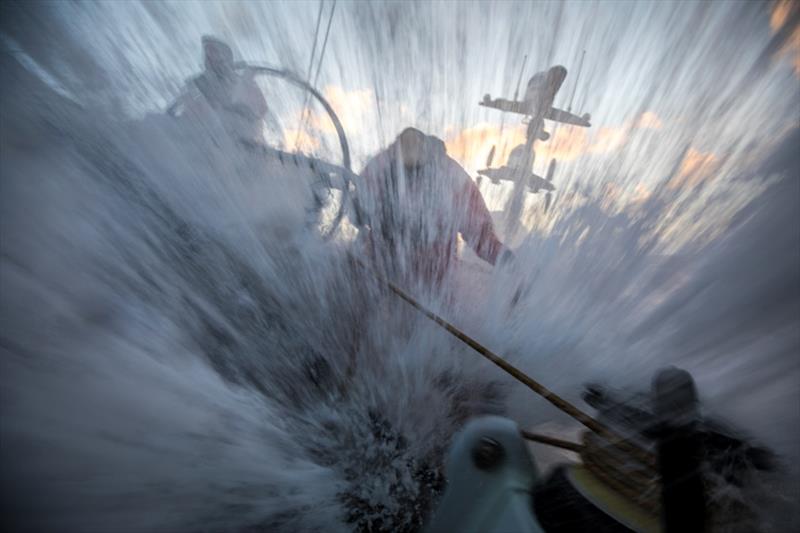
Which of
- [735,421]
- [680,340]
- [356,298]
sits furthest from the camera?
[356,298]

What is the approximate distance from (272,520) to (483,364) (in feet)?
2.65

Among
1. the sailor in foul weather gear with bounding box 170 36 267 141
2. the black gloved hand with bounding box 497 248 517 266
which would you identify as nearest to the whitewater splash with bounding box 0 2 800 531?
the black gloved hand with bounding box 497 248 517 266

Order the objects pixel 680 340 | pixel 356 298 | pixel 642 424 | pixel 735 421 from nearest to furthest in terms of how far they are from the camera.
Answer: pixel 642 424
pixel 735 421
pixel 680 340
pixel 356 298

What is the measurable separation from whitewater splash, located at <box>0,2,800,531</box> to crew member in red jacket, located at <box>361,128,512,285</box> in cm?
22

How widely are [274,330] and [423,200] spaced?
107cm

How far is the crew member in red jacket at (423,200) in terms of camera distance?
6.28 ft

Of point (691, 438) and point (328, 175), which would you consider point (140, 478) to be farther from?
point (328, 175)

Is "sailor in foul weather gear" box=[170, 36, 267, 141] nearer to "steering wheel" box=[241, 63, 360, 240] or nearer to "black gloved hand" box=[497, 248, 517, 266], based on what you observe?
"steering wheel" box=[241, 63, 360, 240]

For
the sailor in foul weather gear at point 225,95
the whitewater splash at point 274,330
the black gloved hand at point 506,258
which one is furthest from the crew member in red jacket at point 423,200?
the sailor in foul weather gear at point 225,95

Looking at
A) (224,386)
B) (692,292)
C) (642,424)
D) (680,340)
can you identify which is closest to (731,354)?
(680,340)

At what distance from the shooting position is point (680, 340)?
4.27 feet

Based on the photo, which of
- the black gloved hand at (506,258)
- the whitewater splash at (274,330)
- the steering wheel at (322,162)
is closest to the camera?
the whitewater splash at (274,330)

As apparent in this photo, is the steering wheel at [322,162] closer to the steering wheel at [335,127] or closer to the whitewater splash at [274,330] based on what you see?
the steering wheel at [335,127]

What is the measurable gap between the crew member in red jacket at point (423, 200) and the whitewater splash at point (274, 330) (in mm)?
219
